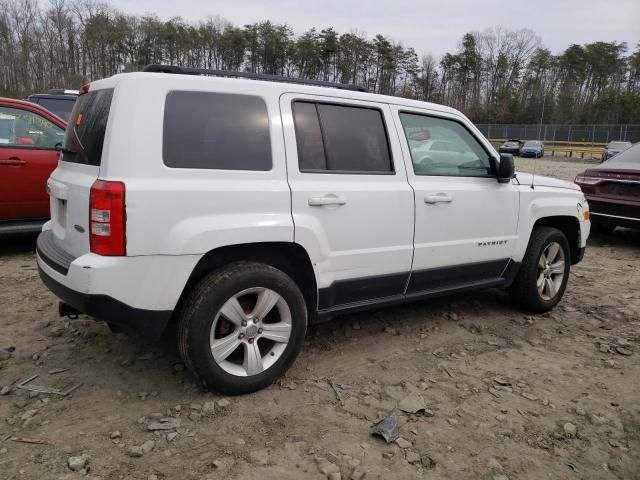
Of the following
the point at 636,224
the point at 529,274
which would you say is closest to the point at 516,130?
the point at 636,224

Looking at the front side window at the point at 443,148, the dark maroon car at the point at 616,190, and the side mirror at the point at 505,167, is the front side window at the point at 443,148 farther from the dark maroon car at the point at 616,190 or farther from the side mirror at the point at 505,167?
the dark maroon car at the point at 616,190

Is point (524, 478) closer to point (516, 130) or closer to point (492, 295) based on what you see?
point (492, 295)

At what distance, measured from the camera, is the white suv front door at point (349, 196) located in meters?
3.11

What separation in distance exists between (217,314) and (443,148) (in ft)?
7.31

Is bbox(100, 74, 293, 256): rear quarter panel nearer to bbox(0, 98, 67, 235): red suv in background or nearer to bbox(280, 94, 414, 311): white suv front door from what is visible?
bbox(280, 94, 414, 311): white suv front door

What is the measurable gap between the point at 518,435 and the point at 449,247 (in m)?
1.47

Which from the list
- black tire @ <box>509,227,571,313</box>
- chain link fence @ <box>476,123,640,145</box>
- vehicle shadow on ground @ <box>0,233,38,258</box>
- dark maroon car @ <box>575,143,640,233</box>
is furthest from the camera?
chain link fence @ <box>476,123,640,145</box>

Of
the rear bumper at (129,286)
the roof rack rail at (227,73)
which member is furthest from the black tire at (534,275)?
the rear bumper at (129,286)

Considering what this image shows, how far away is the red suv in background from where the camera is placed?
5570mm

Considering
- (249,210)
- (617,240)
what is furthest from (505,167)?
(617,240)

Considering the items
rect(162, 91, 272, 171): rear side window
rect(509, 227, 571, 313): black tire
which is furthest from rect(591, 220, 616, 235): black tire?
rect(162, 91, 272, 171): rear side window

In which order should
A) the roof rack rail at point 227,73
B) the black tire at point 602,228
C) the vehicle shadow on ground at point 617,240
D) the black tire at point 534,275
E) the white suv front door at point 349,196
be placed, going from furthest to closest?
the black tire at point 602,228, the vehicle shadow on ground at point 617,240, the black tire at point 534,275, the white suv front door at point 349,196, the roof rack rail at point 227,73

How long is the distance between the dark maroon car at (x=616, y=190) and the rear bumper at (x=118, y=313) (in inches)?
272

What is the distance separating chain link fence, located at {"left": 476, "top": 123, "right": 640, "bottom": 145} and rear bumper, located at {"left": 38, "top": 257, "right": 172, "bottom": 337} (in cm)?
5151
